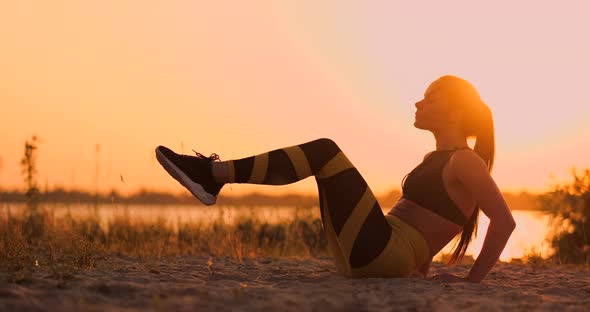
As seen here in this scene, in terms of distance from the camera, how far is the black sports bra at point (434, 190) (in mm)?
4379

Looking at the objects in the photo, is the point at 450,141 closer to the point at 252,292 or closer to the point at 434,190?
the point at 434,190

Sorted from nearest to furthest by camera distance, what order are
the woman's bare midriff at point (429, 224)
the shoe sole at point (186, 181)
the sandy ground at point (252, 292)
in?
1. the sandy ground at point (252, 292)
2. the shoe sole at point (186, 181)
3. the woman's bare midriff at point (429, 224)

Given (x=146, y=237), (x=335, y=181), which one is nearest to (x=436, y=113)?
(x=335, y=181)

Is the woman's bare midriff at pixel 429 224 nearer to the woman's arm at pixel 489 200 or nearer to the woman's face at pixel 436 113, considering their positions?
the woman's arm at pixel 489 200

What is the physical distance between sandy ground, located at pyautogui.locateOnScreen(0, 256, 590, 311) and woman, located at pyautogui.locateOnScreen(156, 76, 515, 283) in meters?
0.19

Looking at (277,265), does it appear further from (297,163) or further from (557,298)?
(557,298)

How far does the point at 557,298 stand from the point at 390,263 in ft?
3.49

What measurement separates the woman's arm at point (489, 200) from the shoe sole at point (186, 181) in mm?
1585

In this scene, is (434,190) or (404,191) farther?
(404,191)

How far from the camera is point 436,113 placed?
471 cm

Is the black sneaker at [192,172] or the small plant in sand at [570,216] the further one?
the small plant in sand at [570,216]

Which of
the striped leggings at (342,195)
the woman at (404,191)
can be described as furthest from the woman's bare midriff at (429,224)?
the striped leggings at (342,195)

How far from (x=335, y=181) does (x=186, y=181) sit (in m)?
0.94

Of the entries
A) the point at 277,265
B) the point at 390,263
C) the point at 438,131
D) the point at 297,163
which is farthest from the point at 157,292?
the point at 277,265
